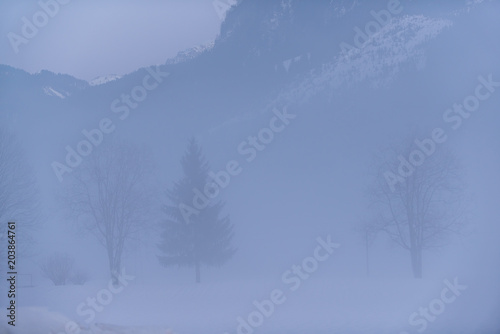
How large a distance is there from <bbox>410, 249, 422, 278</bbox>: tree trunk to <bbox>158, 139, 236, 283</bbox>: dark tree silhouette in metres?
2.18

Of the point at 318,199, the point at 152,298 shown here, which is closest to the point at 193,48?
the point at 318,199

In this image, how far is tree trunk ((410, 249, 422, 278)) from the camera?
738 cm

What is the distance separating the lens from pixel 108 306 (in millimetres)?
7016

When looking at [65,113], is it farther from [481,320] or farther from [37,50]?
[481,320]

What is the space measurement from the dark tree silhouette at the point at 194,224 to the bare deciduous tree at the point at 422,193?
1.95 meters

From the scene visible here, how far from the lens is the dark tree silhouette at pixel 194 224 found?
7.18 m

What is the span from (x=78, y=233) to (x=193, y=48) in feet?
8.60

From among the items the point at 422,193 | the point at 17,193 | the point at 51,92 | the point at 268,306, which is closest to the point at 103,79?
the point at 51,92

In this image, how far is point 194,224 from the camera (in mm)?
7168

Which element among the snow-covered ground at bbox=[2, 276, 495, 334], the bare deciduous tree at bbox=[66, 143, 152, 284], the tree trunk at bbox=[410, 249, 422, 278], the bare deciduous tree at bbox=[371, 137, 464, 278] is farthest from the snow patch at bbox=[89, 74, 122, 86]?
the tree trunk at bbox=[410, 249, 422, 278]

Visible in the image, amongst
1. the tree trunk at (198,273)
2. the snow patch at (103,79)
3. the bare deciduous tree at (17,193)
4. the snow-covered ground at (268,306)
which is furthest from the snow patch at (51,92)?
the tree trunk at (198,273)

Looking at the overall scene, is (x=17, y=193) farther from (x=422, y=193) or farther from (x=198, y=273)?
(x=422, y=193)

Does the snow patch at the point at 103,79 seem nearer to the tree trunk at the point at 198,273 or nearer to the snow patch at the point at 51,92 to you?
the snow patch at the point at 51,92

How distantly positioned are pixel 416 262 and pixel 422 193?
84 centimetres
